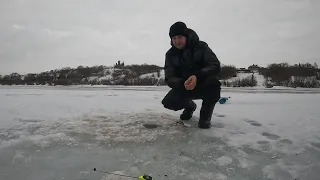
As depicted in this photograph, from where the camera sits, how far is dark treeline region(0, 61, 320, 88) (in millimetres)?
22452

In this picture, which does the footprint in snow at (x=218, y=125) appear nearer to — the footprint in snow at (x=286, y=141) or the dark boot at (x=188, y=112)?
the dark boot at (x=188, y=112)

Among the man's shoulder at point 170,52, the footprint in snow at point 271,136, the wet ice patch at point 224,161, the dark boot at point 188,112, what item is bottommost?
the wet ice patch at point 224,161

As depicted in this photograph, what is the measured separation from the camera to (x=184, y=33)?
3021 mm

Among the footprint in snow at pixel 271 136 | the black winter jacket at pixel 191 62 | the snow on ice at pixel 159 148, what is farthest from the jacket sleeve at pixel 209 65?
the footprint in snow at pixel 271 136

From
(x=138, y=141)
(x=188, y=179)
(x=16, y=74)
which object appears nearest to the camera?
(x=188, y=179)

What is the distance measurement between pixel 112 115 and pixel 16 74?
42.6 m

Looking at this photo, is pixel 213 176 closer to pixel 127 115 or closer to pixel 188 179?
pixel 188 179

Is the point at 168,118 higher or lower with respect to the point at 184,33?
lower

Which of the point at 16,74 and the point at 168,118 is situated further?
the point at 16,74

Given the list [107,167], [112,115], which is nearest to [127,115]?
[112,115]

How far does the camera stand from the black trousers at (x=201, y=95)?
313 cm

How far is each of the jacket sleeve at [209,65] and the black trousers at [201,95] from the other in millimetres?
125

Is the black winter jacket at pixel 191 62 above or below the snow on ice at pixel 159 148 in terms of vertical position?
above

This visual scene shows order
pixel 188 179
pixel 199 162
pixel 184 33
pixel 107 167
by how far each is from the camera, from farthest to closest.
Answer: pixel 184 33 < pixel 199 162 < pixel 107 167 < pixel 188 179
